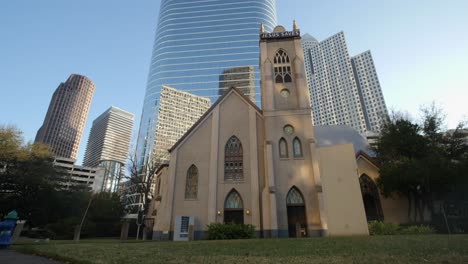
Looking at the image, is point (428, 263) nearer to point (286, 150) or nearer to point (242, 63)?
point (286, 150)

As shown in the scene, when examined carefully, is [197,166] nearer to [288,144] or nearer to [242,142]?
[242,142]

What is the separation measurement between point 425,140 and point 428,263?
896 inches

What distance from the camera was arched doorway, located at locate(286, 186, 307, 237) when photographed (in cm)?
1818

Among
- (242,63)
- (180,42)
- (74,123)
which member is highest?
(74,123)

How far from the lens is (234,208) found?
19297 millimetres

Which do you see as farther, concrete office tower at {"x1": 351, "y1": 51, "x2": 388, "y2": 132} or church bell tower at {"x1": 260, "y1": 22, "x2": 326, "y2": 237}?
concrete office tower at {"x1": 351, "y1": 51, "x2": 388, "y2": 132}

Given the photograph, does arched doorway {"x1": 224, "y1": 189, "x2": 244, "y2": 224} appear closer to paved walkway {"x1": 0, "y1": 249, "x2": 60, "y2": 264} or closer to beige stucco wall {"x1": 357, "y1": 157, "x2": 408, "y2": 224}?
beige stucco wall {"x1": 357, "y1": 157, "x2": 408, "y2": 224}

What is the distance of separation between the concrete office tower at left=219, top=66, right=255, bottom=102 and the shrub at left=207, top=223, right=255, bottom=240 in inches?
1781

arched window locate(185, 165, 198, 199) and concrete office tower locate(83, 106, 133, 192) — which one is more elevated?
concrete office tower locate(83, 106, 133, 192)

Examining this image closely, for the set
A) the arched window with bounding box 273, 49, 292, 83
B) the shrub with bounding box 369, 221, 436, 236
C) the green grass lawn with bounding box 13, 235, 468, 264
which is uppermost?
the arched window with bounding box 273, 49, 292, 83

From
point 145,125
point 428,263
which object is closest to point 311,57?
point 145,125

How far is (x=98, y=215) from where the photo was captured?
31.4 metres

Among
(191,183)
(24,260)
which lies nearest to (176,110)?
(191,183)

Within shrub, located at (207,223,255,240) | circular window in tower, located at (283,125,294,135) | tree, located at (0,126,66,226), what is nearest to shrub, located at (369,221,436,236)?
shrub, located at (207,223,255,240)
